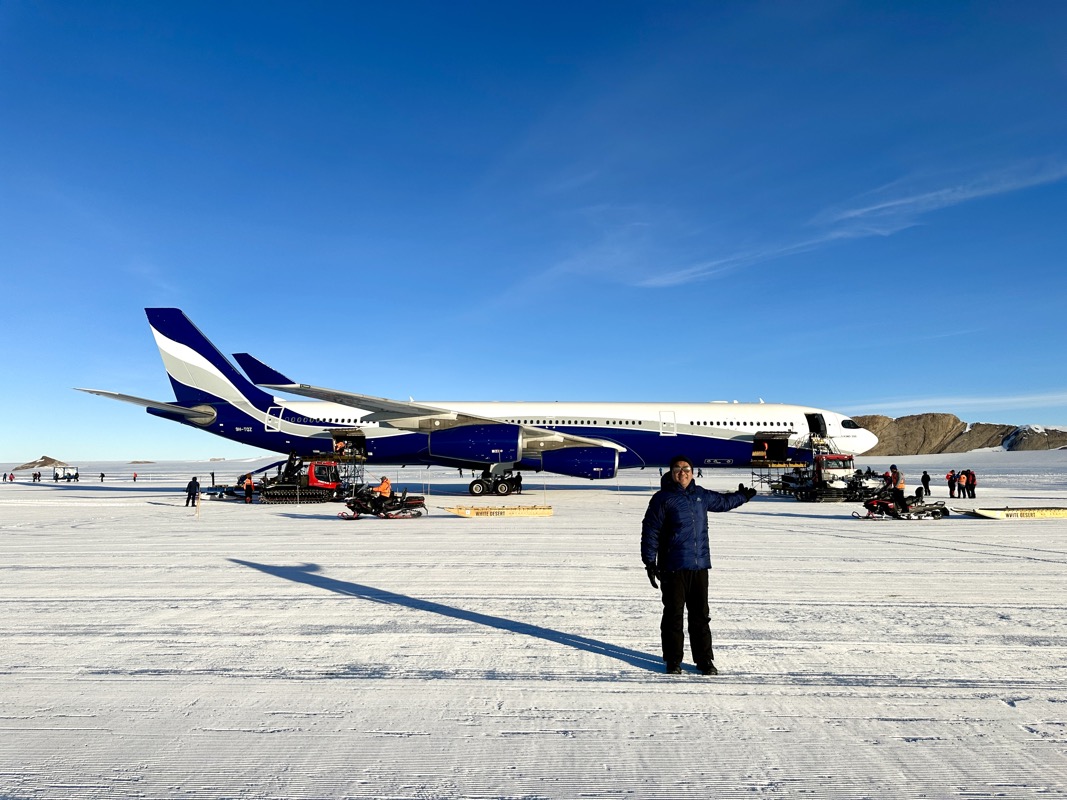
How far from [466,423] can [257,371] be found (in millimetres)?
9683

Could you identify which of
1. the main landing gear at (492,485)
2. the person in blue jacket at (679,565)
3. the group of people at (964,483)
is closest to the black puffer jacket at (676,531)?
the person in blue jacket at (679,565)

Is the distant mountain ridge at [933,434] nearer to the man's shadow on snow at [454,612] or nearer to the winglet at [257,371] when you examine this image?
the winglet at [257,371]

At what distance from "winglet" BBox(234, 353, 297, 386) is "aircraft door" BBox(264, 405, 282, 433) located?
1305mm

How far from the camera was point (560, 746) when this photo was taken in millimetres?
3729

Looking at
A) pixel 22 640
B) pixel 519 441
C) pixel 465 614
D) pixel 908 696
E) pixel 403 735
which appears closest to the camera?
pixel 403 735

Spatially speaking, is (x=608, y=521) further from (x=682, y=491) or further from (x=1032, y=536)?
(x=682, y=491)

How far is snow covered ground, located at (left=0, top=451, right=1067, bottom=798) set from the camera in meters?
3.42

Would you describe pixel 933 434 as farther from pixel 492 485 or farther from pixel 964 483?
pixel 492 485

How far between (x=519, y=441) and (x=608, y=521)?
8321 millimetres

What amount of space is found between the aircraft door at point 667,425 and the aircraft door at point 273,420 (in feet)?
51.8

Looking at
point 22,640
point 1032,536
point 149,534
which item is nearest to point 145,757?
point 22,640

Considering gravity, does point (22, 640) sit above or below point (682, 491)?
below

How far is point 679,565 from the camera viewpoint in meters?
5.02

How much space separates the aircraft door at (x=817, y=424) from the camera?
86.5ft
